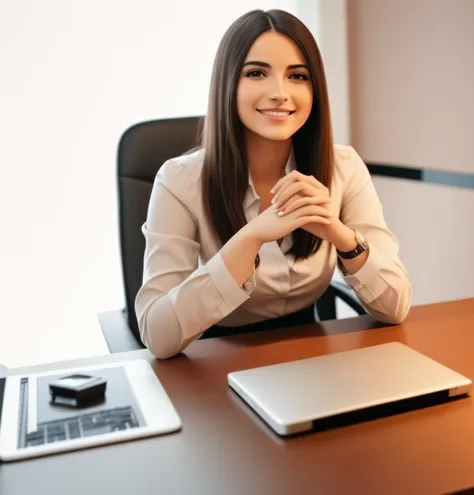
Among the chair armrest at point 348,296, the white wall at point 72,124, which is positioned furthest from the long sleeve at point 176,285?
the white wall at point 72,124

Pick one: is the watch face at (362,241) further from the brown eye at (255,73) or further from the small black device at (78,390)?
the small black device at (78,390)

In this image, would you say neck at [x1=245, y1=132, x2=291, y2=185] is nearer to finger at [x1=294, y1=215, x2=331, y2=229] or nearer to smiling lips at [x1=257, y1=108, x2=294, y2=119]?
smiling lips at [x1=257, y1=108, x2=294, y2=119]

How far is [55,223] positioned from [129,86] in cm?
61

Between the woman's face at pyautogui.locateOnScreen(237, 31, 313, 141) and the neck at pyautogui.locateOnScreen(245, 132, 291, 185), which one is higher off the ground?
the woman's face at pyautogui.locateOnScreen(237, 31, 313, 141)

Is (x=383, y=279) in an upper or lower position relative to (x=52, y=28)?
lower

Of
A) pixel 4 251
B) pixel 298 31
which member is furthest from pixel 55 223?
pixel 298 31

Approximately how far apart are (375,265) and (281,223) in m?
0.22

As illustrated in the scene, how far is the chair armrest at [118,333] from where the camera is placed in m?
1.44

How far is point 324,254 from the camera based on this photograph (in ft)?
4.89

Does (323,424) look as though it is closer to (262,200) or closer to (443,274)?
(262,200)

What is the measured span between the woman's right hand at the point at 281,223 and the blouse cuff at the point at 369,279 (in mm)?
146

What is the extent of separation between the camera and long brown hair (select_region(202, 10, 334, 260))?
1.38 metres

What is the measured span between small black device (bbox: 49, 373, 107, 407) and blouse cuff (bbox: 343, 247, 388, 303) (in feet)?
1.88

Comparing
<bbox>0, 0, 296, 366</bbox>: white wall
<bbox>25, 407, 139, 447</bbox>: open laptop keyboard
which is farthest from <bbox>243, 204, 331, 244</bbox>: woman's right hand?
<bbox>0, 0, 296, 366</bbox>: white wall
